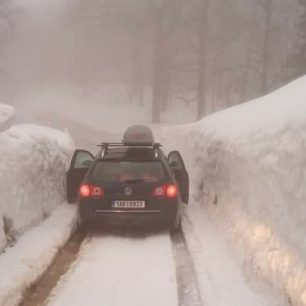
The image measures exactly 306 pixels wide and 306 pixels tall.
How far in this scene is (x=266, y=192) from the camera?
8203 millimetres

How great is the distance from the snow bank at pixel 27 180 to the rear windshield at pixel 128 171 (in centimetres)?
135

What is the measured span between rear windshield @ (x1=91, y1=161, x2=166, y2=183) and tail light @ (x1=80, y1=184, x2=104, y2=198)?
0.20 metres

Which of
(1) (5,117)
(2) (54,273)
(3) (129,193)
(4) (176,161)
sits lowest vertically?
(2) (54,273)

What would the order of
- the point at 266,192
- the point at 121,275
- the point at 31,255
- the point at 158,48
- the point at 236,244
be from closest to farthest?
the point at 121,275 → the point at 266,192 → the point at 31,255 → the point at 236,244 → the point at 158,48

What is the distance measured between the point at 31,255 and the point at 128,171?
116 inches

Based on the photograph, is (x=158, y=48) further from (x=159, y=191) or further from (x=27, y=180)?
(x=159, y=191)

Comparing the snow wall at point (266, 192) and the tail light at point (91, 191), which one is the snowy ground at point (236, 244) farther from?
the tail light at point (91, 191)

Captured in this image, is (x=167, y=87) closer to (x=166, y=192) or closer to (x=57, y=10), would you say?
(x=57, y=10)

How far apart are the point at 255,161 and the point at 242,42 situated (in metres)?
71.7

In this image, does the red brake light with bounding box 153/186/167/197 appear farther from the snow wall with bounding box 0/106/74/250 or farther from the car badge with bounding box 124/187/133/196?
the snow wall with bounding box 0/106/74/250

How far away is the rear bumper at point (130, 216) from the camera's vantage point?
10.5 meters

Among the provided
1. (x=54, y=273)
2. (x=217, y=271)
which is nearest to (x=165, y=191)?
(x=217, y=271)

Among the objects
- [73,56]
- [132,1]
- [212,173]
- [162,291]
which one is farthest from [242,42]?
[162,291]

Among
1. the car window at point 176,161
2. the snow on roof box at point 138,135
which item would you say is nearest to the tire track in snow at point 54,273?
the car window at point 176,161
